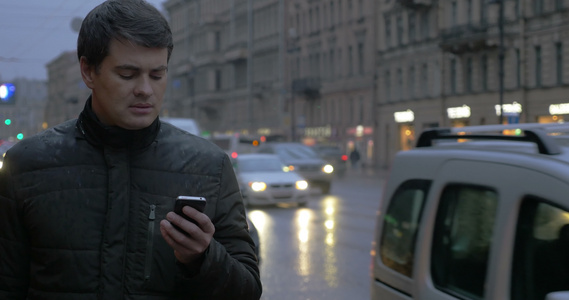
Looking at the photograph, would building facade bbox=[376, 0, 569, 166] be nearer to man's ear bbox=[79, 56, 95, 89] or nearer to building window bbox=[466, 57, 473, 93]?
building window bbox=[466, 57, 473, 93]

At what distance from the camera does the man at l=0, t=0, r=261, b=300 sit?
2551 millimetres

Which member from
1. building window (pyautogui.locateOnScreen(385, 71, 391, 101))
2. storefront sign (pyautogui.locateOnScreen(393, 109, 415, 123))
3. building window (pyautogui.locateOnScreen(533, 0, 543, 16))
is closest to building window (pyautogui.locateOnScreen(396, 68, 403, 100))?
storefront sign (pyautogui.locateOnScreen(393, 109, 415, 123))

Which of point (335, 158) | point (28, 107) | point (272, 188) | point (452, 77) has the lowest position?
point (272, 188)

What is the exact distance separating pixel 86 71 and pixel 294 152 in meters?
31.4

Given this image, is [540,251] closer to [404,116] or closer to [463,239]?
[463,239]

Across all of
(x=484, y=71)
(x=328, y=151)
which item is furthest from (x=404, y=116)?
(x=484, y=71)

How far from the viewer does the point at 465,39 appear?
→ 4631 cm

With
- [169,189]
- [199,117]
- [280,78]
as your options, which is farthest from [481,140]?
[199,117]

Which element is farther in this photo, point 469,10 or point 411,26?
point 411,26

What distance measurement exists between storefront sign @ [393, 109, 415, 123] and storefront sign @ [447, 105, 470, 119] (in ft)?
16.1

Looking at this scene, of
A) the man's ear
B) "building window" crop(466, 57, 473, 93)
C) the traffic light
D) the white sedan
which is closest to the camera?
the man's ear

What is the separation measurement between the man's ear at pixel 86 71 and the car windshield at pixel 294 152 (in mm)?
30625

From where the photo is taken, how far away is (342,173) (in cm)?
4803

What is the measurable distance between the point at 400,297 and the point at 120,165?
2294mm
